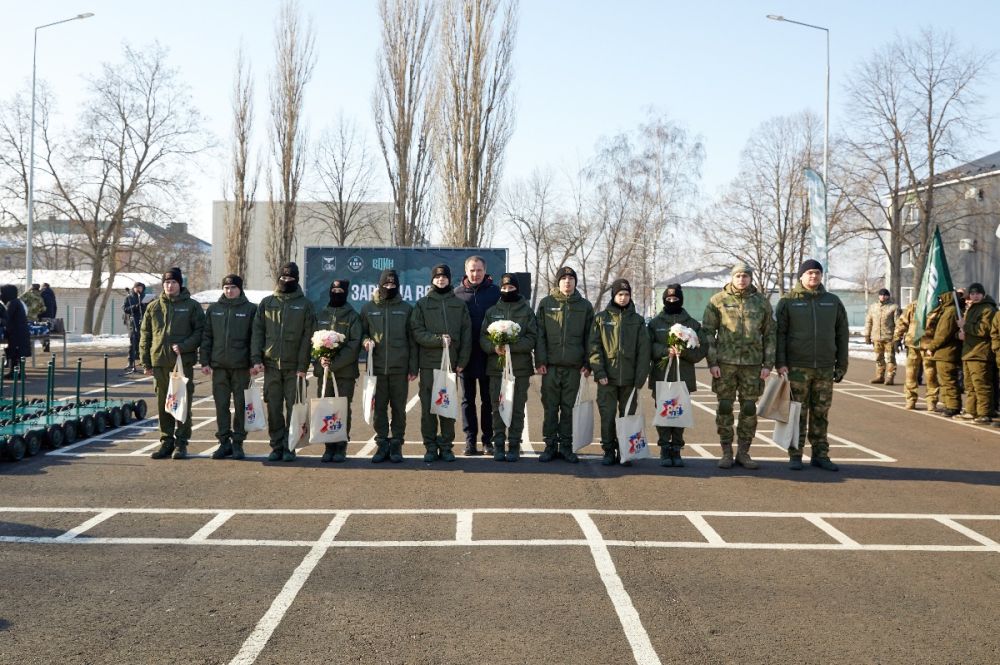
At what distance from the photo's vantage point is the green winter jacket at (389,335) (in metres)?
9.87

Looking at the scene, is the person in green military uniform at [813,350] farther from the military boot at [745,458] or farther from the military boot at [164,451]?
the military boot at [164,451]

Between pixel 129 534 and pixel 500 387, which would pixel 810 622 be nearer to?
pixel 129 534

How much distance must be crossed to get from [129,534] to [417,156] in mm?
30851

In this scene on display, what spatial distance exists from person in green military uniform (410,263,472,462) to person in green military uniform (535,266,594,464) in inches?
34.4

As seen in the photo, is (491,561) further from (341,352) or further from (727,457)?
(727,457)

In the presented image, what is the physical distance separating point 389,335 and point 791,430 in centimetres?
451

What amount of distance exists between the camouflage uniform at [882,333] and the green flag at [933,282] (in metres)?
5.28

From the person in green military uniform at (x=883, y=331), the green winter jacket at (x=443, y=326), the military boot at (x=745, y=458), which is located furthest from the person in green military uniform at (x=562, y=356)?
the person in green military uniform at (x=883, y=331)

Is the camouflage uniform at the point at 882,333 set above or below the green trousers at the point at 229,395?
above

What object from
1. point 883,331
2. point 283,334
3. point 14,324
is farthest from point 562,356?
point 883,331

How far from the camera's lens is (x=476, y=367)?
10414 millimetres

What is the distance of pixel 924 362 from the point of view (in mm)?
15680

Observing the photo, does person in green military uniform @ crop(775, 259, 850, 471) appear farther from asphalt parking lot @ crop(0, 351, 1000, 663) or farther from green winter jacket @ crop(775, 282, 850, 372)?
asphalt parking lot @ crop(0, 351, 1000, 663)

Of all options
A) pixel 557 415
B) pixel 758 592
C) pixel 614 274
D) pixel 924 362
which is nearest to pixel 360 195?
pixel 614 274
